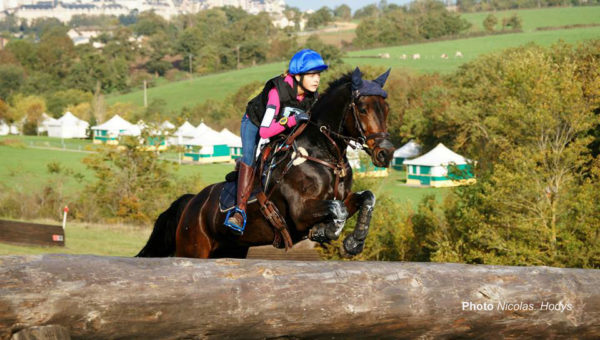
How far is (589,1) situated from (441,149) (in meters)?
51.3

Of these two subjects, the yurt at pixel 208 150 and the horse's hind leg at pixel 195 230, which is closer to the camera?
the horse's hind leg at pixel 195 230

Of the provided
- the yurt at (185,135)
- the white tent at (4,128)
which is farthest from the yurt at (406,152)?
the white tent at (4,128)

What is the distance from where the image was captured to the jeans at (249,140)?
739 cm

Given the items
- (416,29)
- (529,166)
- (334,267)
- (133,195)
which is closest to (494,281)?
(334,267)

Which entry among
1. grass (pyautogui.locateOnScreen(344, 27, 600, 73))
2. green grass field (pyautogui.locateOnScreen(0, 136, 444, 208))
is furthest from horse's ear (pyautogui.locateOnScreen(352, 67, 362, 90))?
grass (pyautogui.locateOnScreen(344, 27, 600, 73))

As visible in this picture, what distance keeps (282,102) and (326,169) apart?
Answer: 901mm

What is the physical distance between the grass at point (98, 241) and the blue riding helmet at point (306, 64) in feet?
59.7

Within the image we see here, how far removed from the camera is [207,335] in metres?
5.04

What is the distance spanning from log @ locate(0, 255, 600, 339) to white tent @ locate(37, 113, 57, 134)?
9866 centimetres

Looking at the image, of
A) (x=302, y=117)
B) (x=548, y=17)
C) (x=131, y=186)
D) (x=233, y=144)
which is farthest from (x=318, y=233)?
(x=548, y=17)

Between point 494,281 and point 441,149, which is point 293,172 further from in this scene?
point 441,149

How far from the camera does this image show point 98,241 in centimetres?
3042

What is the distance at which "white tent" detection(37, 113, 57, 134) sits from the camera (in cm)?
9831

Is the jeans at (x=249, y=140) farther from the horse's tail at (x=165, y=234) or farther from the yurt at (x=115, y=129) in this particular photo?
the yurt at (x=115, y=129)
